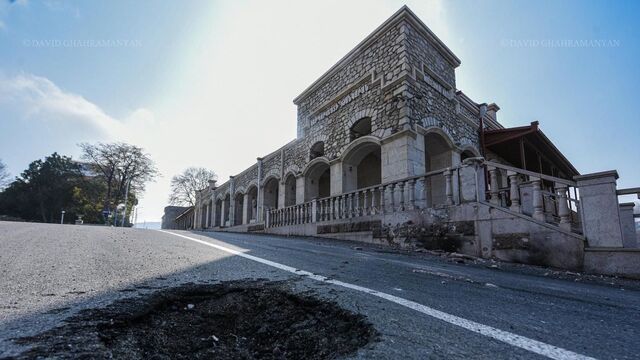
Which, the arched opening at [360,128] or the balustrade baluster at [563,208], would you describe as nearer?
the balustrade baluster at [563,208]

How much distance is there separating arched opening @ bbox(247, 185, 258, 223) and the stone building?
799mm

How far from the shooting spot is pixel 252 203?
21.0 m

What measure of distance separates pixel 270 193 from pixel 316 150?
19.6ft

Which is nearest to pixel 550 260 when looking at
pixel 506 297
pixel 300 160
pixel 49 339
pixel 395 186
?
pixel 506 297

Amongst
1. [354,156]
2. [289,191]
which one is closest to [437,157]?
[354,156]

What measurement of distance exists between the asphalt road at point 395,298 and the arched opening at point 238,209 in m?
18.7

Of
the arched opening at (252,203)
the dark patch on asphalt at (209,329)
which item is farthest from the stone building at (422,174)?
the dark patch on asphalt at (209,329)

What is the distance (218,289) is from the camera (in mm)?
2621

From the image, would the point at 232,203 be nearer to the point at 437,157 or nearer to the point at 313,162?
the point at 313,162

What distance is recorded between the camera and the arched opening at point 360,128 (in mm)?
12336

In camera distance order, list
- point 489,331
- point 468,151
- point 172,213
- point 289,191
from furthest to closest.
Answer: point 172,213, point 289,191, point 468,151, point 489,331

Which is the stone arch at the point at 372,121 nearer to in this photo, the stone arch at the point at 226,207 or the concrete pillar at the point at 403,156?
the concrete pillar at the point at 403,156

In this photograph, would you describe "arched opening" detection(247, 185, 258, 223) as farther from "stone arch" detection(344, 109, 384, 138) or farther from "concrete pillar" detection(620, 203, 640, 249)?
"concrete pillar" detection(620, 203, 640, 249)

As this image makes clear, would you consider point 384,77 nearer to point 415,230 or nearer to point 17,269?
point 415,230
